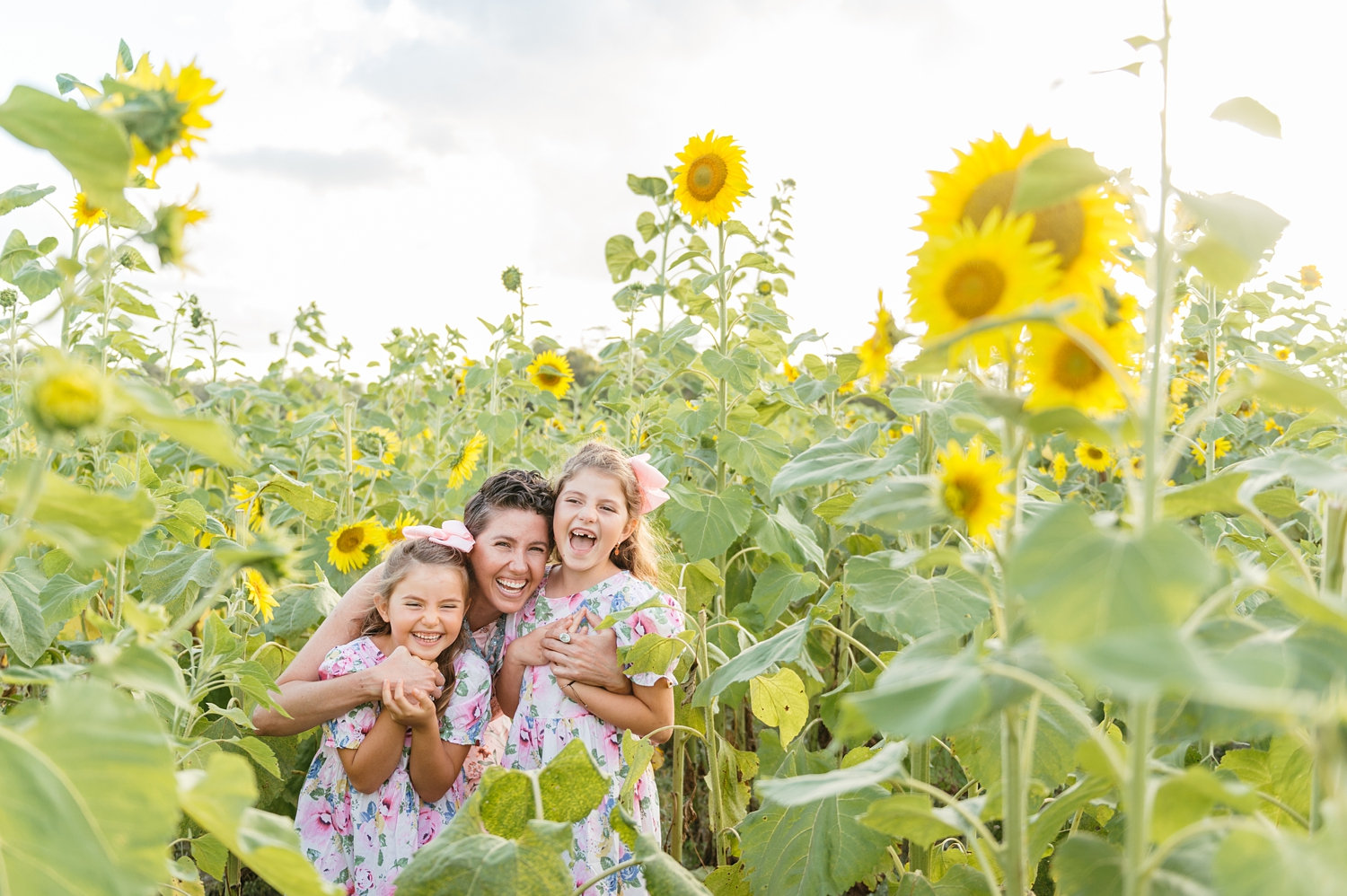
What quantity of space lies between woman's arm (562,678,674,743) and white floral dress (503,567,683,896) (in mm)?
36

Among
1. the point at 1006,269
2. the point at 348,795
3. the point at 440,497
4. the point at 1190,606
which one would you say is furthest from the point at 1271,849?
the point at 440,497

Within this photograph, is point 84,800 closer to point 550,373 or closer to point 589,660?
point 589,660

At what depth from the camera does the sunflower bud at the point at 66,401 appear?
2.67 ft

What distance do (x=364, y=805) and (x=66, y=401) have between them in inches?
77.6

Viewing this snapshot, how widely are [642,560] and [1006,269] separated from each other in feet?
7.16

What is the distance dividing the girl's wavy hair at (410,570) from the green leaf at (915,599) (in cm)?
135

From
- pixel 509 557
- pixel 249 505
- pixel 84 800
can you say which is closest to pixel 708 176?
pixel 509 557

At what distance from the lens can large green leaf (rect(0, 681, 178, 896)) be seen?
2.61 feet

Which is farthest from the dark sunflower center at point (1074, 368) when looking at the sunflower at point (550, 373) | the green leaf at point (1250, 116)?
the sunflower at point (550, 373)

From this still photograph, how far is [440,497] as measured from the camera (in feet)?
14.7

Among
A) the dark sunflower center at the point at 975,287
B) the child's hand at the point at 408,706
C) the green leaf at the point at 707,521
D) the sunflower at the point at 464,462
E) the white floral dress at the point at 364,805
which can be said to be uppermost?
the dark sunflower center at the point at 975,287

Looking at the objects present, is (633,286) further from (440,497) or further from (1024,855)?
(1024,855)

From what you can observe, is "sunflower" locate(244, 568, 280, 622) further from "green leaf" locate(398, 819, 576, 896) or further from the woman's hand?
"green leaf" locate(398, 819, 576, 896)

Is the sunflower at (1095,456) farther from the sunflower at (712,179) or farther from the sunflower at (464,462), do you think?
the sunflower at (464,462)
